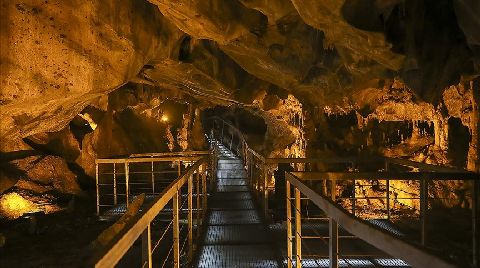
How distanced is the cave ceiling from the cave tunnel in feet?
0.07

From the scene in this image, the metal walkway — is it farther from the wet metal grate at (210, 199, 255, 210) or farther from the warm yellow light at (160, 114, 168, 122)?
the warm yellow light at (160, 114, 168, 122)

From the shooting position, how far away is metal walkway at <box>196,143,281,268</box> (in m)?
4.76

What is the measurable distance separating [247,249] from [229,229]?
44.3 inches

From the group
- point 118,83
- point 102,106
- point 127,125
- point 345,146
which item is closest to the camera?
point 118,83

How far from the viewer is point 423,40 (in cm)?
596

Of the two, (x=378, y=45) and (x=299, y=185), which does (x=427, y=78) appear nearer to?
(x=378, y=45)

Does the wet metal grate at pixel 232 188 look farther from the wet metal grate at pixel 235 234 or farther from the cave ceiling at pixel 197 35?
the wet metal grate at pixel 235 234

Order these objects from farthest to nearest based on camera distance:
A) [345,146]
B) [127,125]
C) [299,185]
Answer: [127,125], [345,146], [299,185]

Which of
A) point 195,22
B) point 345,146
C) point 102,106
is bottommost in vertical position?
point 345,146

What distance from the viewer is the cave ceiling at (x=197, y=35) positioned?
496cm

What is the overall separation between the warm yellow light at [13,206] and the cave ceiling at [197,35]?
14.3 feet

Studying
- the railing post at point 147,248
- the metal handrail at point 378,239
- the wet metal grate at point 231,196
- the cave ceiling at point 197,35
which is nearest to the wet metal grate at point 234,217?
the wet metal grate at point 231,196

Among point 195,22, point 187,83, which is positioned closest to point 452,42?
point 195,22

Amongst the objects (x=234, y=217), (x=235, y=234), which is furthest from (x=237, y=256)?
(x=234, y=217)
